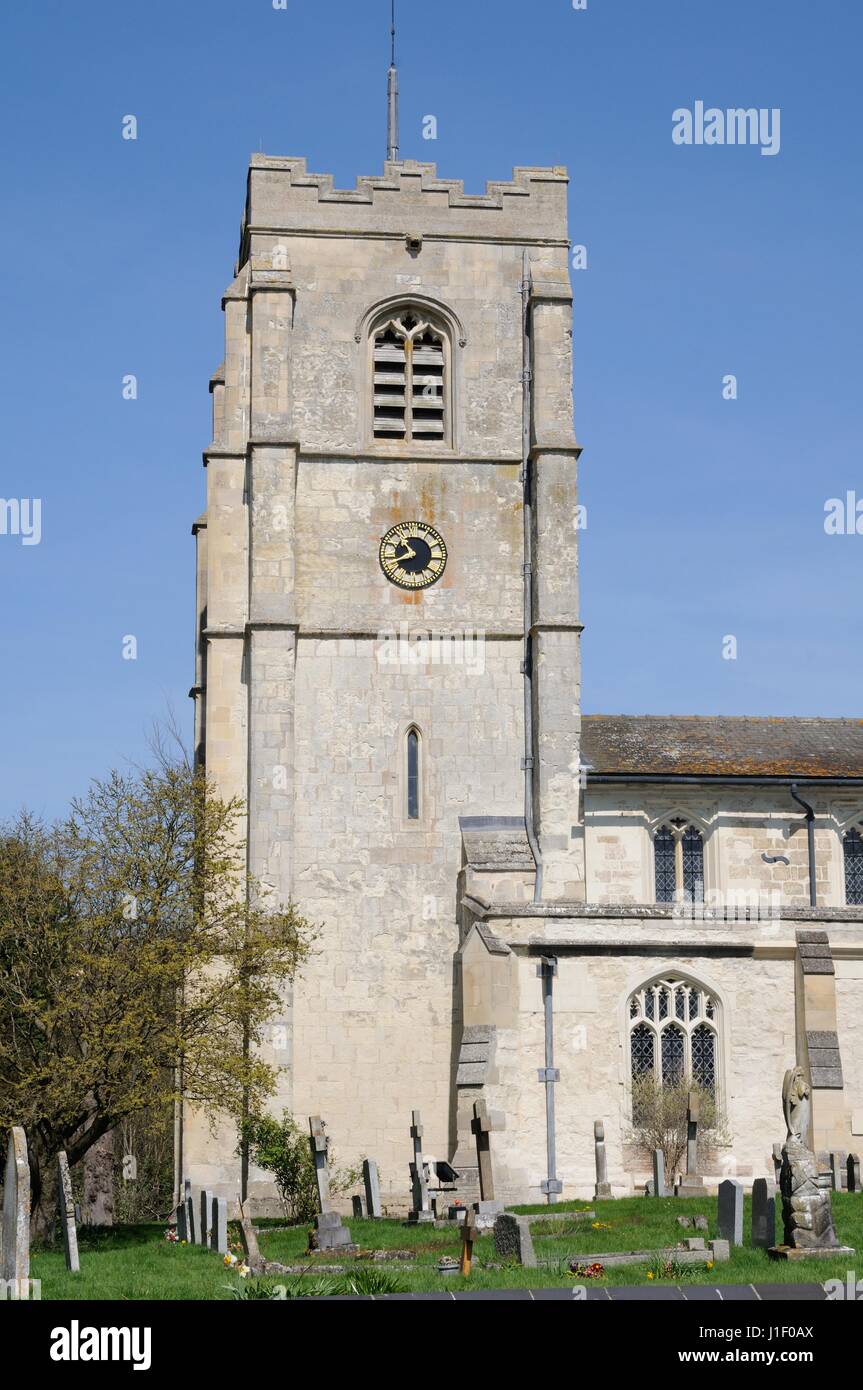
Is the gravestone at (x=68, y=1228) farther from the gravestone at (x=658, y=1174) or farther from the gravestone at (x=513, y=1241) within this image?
the gravestone at (x=658, y=1174)

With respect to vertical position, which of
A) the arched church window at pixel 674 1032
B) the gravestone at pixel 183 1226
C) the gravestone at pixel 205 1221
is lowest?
the gravestone at pixel 183 1226

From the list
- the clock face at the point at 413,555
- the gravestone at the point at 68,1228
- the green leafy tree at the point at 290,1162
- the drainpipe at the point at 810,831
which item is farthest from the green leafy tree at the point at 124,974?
the drainpipe at the point at 810,831

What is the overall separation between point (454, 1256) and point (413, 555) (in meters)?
18.5

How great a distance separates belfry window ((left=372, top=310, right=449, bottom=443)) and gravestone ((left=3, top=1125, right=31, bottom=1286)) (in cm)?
2259

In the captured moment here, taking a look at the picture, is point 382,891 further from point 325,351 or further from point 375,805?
point 325,351

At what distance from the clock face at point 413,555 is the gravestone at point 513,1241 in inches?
724

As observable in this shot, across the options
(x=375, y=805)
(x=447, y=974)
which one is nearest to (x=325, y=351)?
(x=375, y=805)

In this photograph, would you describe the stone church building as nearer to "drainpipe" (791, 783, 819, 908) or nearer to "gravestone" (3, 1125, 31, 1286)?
"drainpipe" (791, 783, 819, 908)

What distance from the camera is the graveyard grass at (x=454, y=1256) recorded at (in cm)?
1780

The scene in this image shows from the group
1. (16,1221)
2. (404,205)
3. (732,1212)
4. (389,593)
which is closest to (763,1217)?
(732,1212)

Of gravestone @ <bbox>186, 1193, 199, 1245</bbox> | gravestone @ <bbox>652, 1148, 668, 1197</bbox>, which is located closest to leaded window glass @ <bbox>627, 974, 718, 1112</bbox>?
gravestone @ <bbox>652, 1148, 668, 1197</bbox>

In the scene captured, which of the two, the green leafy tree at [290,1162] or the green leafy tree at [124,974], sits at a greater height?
the green leafy tree at [124,974]
